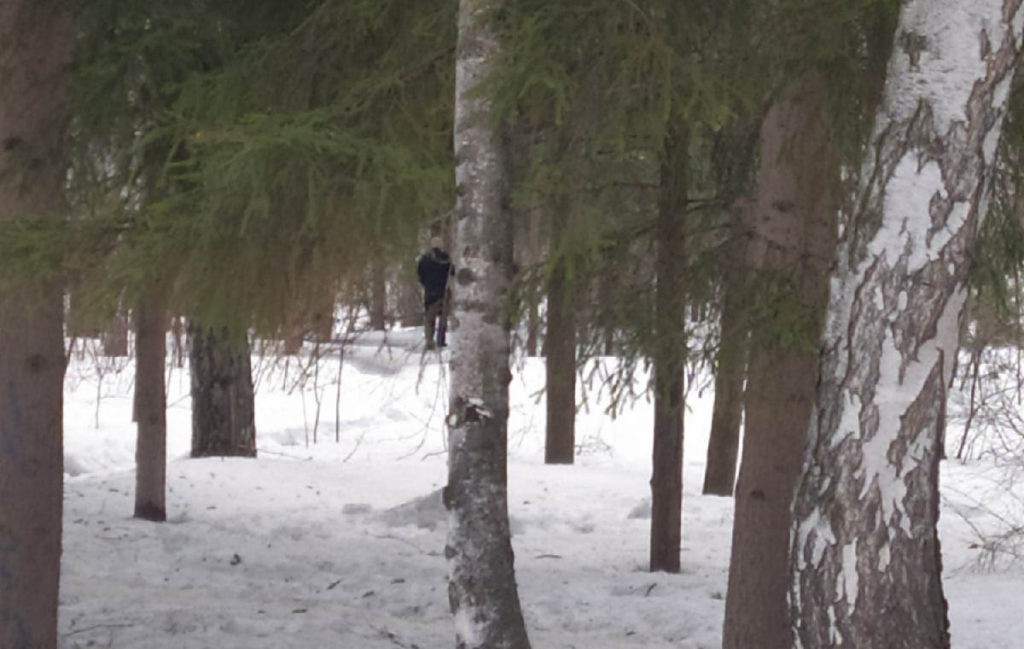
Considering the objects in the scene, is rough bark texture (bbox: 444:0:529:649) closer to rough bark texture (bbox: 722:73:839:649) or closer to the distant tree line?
the distant tree line

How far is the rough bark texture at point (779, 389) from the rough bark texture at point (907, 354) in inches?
86.3

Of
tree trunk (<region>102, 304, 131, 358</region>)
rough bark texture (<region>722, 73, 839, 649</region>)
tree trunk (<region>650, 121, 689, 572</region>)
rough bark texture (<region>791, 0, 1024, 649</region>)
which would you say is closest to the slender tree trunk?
tree trunk (<region>650, 121, 689, 572</region>)

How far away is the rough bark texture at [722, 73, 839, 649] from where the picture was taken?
20.9ft

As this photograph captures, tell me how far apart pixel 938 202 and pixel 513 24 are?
195cm

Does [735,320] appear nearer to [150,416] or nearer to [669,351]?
[669,351]

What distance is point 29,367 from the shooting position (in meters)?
6.23

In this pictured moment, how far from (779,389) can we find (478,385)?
176 cm

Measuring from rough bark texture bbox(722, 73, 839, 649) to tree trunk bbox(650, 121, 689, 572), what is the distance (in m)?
0.51

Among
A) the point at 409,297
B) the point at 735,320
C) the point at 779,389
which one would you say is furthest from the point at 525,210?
the point at 409,297

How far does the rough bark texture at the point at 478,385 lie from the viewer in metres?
5.39

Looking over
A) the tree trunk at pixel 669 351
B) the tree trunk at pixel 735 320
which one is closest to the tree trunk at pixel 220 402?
the tree trunk at pixel 669 351

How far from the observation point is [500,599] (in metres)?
5.41

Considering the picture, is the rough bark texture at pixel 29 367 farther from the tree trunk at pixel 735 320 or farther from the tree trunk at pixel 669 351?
the tree trunk at pixel 735 320

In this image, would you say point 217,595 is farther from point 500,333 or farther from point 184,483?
point 500,333
